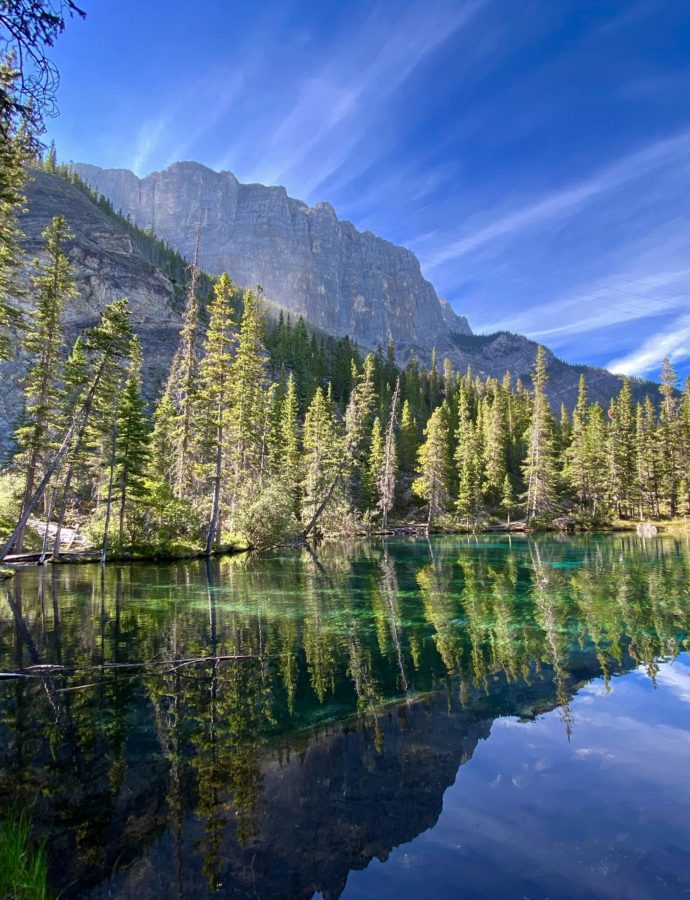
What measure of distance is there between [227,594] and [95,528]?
Answer: 1817 cm

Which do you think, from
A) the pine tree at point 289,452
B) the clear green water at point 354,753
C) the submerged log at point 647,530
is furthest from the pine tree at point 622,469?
the clear green water at point 354,753

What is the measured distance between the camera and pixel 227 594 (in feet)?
59.4

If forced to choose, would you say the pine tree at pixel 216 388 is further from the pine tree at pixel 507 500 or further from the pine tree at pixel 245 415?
the pine tree at pixel 507 500

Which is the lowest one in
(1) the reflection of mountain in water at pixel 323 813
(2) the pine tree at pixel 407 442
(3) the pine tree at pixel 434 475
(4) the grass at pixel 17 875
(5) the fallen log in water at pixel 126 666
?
(1) the reflection of mountain in water at pixel 323 813

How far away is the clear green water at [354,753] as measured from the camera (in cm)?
457

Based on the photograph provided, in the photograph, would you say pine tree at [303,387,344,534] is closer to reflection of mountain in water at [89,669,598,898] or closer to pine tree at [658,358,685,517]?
reflection of mountain in water at [89,669,598,898]

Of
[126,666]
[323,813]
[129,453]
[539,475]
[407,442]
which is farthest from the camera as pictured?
[407,442]

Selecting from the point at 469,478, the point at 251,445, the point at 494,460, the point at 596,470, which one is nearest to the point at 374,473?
the point at 469,478

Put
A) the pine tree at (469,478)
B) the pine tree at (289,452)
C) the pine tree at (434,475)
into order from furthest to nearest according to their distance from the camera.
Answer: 1. the pine tree at (469,478)
2. the pine tree at (434,475)
3. the pine tree at (289,452)

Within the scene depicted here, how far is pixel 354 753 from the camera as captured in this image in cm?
653

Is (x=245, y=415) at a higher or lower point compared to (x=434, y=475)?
higher

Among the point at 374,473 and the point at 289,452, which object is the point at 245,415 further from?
the point at 374,473

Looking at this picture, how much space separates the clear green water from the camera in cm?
457

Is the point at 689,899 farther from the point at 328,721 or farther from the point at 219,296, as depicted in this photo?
the point at 219,296
